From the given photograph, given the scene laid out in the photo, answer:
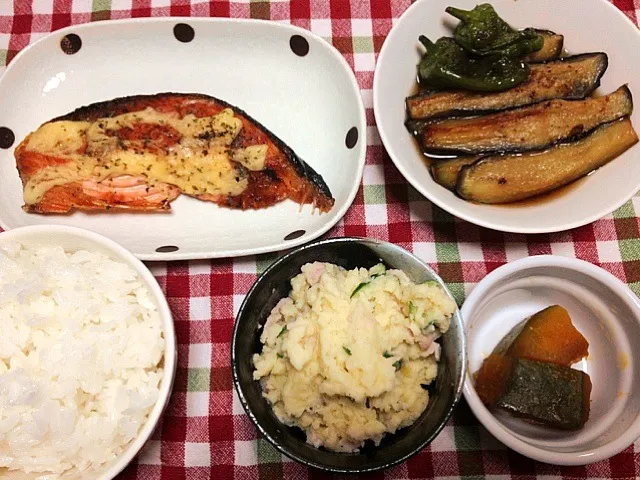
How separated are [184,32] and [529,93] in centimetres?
121

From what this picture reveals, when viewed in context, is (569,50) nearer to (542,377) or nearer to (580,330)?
(580,330)

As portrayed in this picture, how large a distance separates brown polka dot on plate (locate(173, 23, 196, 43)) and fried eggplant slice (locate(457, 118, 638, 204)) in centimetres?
107

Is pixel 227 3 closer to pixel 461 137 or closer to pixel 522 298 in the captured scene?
pixel 461 137

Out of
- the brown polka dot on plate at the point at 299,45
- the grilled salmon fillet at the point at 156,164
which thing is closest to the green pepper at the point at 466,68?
the brown polka dot on plate at the point at 299,45

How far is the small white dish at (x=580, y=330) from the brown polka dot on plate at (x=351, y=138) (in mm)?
626

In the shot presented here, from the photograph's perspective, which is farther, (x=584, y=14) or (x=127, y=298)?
(x=584, y=14)

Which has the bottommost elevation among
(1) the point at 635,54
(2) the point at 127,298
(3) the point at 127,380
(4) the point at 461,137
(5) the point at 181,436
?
(5) the point at 181,436

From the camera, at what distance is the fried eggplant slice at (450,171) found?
6.12 ft

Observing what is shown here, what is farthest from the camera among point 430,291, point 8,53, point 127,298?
point 8,53

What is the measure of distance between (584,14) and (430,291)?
1171 millimetres

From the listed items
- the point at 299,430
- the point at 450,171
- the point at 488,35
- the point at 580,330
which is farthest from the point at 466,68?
the point at 299,430

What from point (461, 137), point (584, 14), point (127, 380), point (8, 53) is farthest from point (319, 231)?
point (8, 53)

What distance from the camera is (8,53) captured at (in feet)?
7.08

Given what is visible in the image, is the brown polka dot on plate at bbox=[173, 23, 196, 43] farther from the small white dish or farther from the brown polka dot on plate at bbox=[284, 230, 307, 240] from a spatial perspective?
the small white dish
